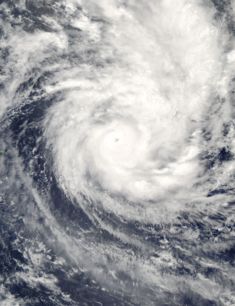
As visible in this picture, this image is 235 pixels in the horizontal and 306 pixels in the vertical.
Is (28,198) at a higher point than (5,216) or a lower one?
higher

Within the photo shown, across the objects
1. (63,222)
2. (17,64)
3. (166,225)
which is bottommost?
(63,222)

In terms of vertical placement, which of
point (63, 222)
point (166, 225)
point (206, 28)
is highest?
point (206, 28)

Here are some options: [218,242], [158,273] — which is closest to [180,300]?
[158,273]

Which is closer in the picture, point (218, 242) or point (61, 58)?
point (218, 242)

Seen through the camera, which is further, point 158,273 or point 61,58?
point 61,58

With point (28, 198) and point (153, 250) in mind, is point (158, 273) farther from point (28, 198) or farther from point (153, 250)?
point (28, 198)

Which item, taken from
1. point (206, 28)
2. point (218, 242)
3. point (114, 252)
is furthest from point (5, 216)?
point (206, 28)

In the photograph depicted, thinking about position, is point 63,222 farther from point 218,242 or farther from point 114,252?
point 218,242
